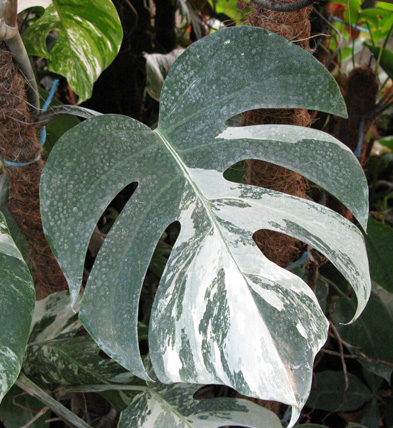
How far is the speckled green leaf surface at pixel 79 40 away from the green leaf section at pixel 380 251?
24.5 inches

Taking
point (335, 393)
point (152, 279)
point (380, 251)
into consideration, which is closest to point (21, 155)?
point (152, 279)

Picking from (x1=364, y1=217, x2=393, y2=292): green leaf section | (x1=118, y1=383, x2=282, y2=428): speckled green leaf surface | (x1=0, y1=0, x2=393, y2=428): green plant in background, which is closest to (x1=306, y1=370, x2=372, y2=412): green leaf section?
(x1=364, y1=217, x2=393, y2=292): green leaf section

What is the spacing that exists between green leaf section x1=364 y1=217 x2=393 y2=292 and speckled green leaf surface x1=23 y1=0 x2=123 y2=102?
0.62 meters

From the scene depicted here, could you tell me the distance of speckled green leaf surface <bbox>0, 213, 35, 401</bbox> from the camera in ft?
1.27

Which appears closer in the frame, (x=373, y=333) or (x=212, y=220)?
(x=212, y=220)

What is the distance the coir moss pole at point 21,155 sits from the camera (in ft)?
1.60

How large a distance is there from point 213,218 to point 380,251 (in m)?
0.55

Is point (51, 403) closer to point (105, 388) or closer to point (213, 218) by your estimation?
point (105, 388)

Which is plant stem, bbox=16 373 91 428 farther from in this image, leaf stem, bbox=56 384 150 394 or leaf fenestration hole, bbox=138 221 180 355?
leaf fenestration hole, bbox=138 221 180 355

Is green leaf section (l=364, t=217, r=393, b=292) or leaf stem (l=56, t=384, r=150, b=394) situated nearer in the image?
leaf stem (l=56, t=384, r=150, b=394)

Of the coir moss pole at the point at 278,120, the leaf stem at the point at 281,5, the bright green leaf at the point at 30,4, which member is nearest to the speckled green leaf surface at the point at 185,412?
the coir moss pole at the point at 278,120

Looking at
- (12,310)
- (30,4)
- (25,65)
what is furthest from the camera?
(30,4)

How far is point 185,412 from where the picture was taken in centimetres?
61

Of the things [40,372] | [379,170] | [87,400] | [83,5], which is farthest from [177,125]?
[379,170]
